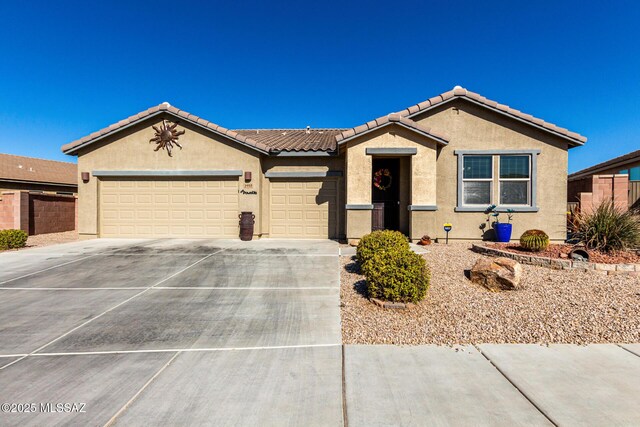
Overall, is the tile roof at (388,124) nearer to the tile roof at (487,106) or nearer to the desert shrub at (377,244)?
the tile roof at (487,106)

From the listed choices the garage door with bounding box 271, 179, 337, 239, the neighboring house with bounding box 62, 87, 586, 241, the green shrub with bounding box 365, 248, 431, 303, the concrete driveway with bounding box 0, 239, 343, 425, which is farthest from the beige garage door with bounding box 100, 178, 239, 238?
the green shrub with bounding box 365, 248, 431, 303

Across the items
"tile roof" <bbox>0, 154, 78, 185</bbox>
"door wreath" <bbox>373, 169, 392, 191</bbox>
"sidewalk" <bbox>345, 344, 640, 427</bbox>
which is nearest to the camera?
"sidewalk" <bbox>345, 344, 640, 427</bbox>

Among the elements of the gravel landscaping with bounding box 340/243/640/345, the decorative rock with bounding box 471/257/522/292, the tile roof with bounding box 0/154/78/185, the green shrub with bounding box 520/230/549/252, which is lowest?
the gravel landscaping with bounding box 340/243/640/345

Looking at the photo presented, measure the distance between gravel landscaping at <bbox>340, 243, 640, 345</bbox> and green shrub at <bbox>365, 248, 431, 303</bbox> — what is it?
Result: 0.21 m

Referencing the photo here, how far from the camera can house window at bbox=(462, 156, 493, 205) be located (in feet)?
35.1

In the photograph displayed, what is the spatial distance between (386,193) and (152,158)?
9.16 m

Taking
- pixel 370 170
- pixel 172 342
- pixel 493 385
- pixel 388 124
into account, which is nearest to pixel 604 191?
pixel 388 124

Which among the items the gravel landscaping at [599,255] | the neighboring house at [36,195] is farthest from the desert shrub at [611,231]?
the neighboring house at [36,195]

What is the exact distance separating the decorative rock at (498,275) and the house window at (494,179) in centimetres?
512

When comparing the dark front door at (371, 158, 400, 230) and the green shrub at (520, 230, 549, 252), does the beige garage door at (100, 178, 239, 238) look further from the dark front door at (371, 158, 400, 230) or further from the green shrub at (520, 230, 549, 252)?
the green shrub at (520, 230, 549, 252)

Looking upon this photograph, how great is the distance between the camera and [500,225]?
395 inches

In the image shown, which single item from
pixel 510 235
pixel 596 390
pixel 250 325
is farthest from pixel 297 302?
pixel 510 235

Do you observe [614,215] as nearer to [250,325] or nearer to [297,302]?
[297,302]

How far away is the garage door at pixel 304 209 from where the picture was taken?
39.8ft
